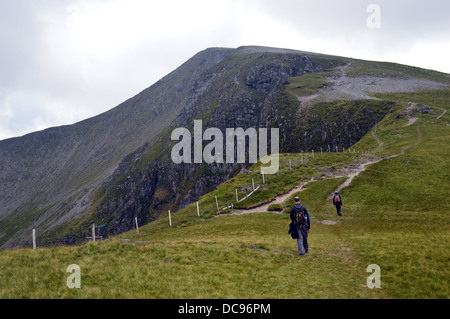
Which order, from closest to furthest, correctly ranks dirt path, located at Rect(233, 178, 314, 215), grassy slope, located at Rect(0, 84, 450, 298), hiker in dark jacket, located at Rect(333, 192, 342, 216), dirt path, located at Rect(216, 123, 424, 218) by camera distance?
grassy slope, located at Rect(0, 84, 450, 298)
hiker in dark jacket, located at Rect(333, 192, 342, 216)
dirt path, located at Rect(233, 178, 314, 215)
dirt path, located at Rect(216, 123, 424, 218)

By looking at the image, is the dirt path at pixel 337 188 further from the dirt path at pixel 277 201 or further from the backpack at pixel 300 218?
the backpack at pixel 300 218

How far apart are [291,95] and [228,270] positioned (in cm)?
18581

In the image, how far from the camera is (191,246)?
1958cm

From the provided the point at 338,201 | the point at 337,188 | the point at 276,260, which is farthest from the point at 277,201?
the point at 276,260

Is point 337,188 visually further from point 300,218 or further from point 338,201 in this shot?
point 300,218

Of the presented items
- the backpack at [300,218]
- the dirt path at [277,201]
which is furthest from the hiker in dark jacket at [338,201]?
the backpack at [300,218]

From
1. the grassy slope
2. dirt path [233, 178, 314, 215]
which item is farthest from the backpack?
dirt path [233, 178, 314, 215]

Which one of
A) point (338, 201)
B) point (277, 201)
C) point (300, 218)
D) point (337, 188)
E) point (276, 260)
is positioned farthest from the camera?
point (277, 201)

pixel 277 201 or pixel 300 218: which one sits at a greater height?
pixel 300 218

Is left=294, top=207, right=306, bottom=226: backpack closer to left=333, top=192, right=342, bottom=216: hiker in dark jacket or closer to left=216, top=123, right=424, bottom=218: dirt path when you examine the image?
left=333, top=192, right=342, bottom=216: hiker in dark jacket

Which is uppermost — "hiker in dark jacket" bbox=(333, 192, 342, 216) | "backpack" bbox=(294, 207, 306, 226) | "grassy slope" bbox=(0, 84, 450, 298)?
"backpack" bbox=(294, 207, 306, 226)

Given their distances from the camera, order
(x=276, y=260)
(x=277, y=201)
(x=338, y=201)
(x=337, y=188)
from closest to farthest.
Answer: (x=276, y=260) < (x=338, y=201) < (x=337, y=188) < (x=277, y=201)

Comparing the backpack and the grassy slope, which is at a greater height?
the backpack
